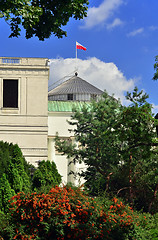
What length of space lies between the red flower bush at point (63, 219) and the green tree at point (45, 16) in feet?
17.7

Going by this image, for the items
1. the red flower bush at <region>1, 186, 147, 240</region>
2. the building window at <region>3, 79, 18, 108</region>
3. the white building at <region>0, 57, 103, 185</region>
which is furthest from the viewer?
the building window at <region>3, 79, 18, 108</region>

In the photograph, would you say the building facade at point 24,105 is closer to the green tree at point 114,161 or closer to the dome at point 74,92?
the green tree at point 114,161

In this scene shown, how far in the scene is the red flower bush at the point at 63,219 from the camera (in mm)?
11109

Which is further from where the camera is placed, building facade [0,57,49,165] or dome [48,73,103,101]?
dome [48,73,103,101]

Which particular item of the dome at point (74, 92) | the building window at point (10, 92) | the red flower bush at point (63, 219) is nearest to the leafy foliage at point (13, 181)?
the red flower bush at point (63, 219)

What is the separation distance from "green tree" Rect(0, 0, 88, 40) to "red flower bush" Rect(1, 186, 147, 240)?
5399 mm

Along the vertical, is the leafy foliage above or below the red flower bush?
above

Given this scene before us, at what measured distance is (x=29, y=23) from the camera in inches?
297

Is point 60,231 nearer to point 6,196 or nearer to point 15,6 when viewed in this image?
point 6,196

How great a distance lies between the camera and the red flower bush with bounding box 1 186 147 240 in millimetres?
11109

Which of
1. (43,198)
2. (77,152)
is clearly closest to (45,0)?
(43,198)

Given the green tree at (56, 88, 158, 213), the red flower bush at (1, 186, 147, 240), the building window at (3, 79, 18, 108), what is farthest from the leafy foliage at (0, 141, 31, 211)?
the building window at (3, 79, 18, 108)

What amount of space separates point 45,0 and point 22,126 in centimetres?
2455

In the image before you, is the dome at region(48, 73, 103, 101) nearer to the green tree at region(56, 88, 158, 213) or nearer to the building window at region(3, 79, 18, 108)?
the building window at region(3, 79, 18, 108)
